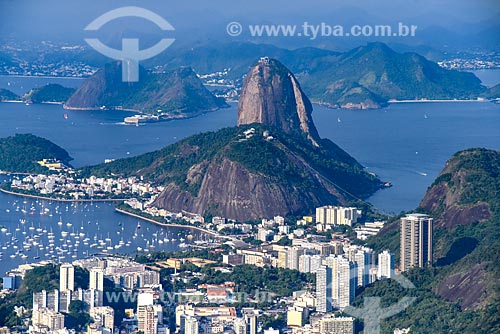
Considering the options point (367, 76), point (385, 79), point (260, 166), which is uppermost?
point (367, 76)

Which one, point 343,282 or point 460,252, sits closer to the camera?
point 343,282

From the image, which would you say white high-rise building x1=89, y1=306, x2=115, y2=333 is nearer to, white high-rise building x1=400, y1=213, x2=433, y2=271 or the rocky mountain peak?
white high-rise building x1=400, y1=213, x2=433, y2=271

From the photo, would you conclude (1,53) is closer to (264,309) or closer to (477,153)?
(477,153)

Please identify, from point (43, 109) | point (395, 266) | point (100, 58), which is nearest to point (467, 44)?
point (100, 58)

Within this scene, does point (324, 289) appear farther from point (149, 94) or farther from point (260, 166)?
point (149, 94)

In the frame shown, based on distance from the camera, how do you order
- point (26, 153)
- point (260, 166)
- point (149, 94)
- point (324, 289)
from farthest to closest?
point (149, 94) < point (26, 153) < point (260, 166) < point (324, 289)

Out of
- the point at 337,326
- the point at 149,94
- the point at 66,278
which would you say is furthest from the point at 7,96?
the point at 337,326

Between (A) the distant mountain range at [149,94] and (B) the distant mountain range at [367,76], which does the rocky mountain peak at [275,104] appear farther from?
(B) the distant mountain range at [367,76]

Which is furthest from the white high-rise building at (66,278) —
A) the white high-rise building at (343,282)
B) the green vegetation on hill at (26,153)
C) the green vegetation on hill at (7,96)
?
the green vegetation on hill at (7,96)
